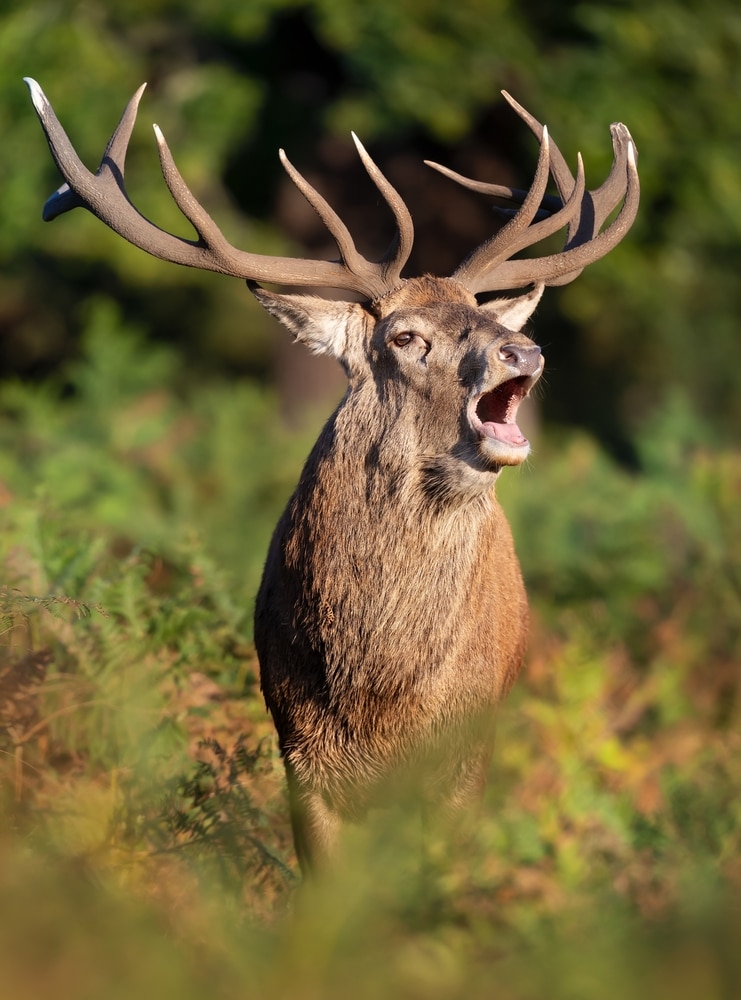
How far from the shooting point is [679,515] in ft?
32.6

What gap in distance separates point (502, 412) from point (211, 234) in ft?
4.14

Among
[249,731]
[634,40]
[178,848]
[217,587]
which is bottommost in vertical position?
[178,848]

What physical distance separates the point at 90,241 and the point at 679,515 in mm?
6473

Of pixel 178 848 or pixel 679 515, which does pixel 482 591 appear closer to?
pixel 178 848

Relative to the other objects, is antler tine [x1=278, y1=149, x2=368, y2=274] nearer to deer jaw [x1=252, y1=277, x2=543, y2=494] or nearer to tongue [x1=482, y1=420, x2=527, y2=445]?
deer jaw [x1=252, y1=277, x2=543, y2=494]

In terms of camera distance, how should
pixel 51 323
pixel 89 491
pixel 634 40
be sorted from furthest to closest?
pixel 51 323
pixel 634 40
pixel 89 491

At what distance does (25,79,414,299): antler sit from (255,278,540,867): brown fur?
31cm

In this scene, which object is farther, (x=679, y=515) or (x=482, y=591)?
(x=679, y=515)

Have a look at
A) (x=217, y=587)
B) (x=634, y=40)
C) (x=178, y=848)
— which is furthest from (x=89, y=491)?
(x=634, y=40)

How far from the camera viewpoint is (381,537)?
208 inches

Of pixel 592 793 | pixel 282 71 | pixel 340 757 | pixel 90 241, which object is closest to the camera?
pixel 340 757

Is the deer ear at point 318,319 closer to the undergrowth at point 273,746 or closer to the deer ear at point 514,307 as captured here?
the deer ear at point 514,307

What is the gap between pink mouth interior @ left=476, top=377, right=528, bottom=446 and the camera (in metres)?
5.17

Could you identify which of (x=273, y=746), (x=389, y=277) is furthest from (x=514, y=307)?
(x=273, y=746)
